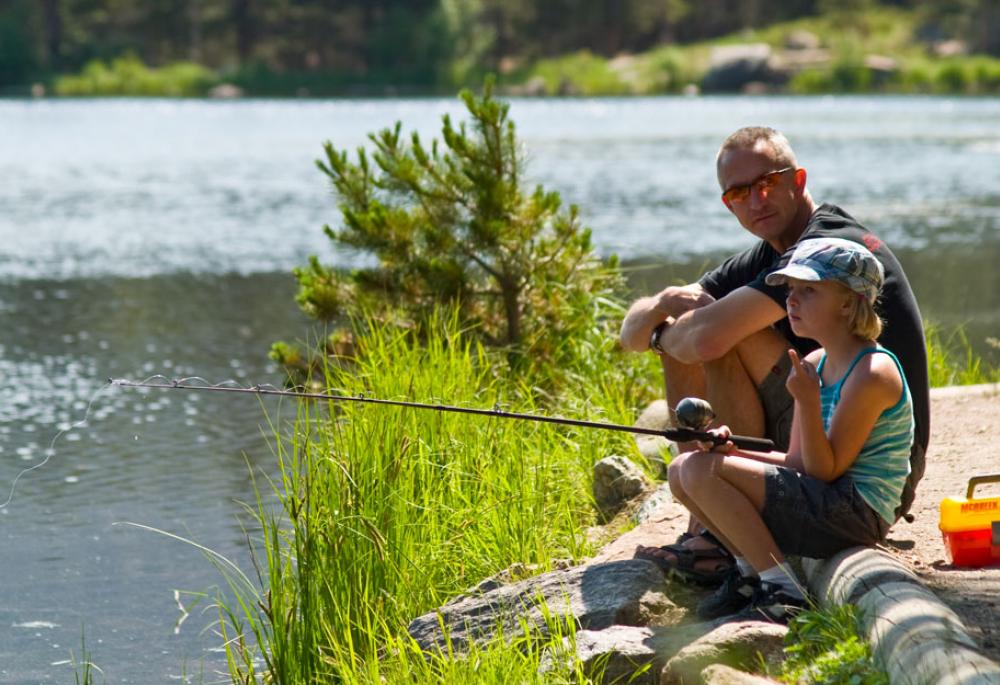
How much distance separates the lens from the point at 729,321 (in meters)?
3.78

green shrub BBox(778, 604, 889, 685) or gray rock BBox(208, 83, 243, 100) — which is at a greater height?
green shrub BBox(778, 604, 889, 685)

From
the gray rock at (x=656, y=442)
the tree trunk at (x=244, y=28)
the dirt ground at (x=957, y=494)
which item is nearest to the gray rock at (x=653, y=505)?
the gray rock at (x=656, y=442)

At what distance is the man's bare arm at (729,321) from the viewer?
12.4 ft

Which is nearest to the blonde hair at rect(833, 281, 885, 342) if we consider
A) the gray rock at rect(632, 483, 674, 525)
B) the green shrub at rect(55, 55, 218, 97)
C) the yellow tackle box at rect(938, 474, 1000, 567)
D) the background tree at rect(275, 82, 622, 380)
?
the yellow tackle box at rect(938, 474, 1000, 567)

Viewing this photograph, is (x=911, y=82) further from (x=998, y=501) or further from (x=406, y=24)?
(x=998, y=501)

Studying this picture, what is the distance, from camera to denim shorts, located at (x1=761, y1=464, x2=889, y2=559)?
339cm

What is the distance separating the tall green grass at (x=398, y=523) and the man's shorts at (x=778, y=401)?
0.88m

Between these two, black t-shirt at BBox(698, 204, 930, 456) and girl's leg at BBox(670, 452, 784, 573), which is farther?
black t-shirt at BBox(698, 204, 930, 456)

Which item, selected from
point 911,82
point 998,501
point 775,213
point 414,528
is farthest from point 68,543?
point 911,82

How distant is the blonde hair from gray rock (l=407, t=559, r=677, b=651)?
0.84 metres

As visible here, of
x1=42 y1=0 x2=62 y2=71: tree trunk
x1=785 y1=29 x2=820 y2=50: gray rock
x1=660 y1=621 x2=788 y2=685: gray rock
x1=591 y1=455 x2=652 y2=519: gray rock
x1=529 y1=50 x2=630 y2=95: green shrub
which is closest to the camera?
x1=660 y1=621 x2=788 y2=685: gray rock

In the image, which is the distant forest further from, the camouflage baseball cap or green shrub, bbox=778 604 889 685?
green shrub, bbox=778 604 889 685

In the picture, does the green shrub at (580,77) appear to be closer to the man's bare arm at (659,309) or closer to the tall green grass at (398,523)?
the tall green grass at (398,523)

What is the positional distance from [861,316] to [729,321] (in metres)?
0.47
